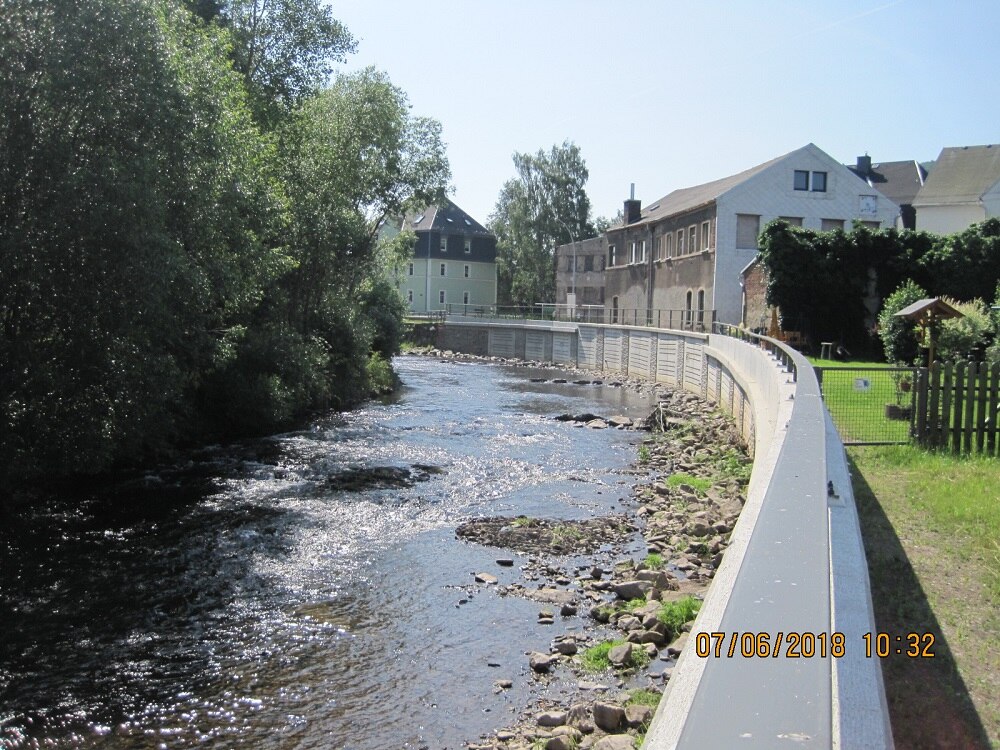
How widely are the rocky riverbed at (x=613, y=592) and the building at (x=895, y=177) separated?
2118 inches

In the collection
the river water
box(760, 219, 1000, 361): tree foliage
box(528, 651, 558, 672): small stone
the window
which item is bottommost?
the river water

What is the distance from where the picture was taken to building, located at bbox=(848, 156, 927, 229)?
64188mm

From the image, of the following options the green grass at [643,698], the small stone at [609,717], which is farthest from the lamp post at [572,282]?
the small stone at [609,717]

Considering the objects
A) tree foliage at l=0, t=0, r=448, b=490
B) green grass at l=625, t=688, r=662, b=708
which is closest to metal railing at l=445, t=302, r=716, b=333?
tree foliage at l=0, t=0, r=448, b=490

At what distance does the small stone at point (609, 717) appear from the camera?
636 centimetres

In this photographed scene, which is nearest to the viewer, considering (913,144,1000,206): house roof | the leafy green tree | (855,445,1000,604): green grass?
(855,445,1000,604): green grass

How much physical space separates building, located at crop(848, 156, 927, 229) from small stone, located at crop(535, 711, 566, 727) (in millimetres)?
64180

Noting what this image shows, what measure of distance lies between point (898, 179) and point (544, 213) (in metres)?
31.4

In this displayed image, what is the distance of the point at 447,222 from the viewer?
84.6 meters

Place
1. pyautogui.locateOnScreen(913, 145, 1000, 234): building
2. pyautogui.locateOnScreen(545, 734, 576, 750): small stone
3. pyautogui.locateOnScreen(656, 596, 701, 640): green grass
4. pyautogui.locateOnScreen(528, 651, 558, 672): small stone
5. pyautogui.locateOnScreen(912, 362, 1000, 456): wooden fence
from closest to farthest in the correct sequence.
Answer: pyautogui.locateOnScreen(545, 734, 576, 750): small stone → pyautogui.locateOnScreen(528, 651, 558, 672): small stone → pyautogui.locateOnScreen(656, 596, 701, 640): green grass → pyautogui.locateOnScreen(912, 362, 1000, 456): wooden fence → pyautogui.locateOnScreen(913, 145, 1000, 234): building

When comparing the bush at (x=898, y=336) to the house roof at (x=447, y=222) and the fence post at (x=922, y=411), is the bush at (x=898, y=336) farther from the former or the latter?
the house roof at (x=447, y=222)

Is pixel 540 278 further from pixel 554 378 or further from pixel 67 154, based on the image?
pixel 67 154

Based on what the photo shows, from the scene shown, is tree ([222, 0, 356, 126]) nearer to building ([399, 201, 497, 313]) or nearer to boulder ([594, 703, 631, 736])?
boulder ([594, 703, 631, 736])

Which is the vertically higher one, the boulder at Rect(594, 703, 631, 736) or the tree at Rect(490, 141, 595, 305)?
the tree at Rect(490, 141, 595, 305)
